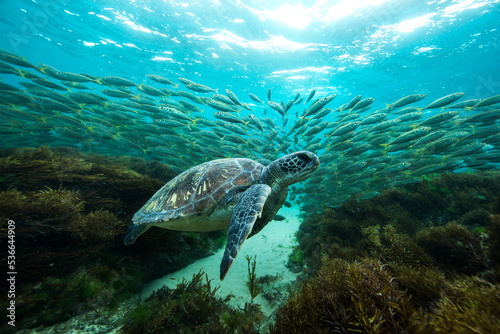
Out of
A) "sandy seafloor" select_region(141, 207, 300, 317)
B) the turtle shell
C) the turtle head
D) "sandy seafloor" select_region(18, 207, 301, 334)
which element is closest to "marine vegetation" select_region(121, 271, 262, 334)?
"sandy seafloor" select_region(18, 207, 301, 334)

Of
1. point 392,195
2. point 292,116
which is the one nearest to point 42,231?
point 392,195

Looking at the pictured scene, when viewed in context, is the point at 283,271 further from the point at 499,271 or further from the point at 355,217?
the point at 499,271

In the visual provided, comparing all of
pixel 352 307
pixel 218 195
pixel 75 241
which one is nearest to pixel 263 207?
pixel 218 195

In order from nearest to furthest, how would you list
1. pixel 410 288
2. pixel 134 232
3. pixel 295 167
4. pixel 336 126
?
pixel 410 288, pixel 295 167, pixel 134 232, pixel 336 126

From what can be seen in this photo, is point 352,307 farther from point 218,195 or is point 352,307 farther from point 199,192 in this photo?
point 199,192

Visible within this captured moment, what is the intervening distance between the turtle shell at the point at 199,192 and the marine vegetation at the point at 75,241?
715 mm

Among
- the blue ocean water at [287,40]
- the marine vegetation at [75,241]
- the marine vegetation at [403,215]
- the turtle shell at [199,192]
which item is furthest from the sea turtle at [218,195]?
the blue ocean water at [287,40]

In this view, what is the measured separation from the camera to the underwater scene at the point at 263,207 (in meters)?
1.99

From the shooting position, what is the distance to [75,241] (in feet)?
9.00

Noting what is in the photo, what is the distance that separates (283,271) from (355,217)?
2.80 m

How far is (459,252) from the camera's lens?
2.43 meters

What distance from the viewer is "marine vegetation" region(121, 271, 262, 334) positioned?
7.45 ft

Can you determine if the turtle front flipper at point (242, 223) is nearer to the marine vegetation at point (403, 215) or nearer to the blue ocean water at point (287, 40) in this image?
the marine vegetation at point (403, 215)

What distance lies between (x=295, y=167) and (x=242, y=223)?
1.38 metres
